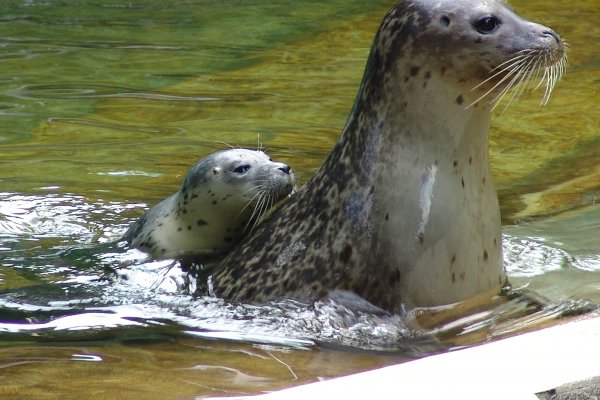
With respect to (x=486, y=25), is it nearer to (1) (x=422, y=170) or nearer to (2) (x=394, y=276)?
(1) (x=422, y=170)

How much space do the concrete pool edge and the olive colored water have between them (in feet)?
1.60

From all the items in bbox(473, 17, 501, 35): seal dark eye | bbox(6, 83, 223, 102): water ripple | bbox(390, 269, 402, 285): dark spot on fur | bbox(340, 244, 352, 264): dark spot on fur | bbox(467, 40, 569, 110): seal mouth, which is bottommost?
bbox(390, 269, 402, 285): dark spot on fur

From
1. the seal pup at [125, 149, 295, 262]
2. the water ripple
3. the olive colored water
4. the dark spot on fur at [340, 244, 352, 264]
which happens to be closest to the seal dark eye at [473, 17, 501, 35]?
the dark spot on fur at [340, 244, 352, 264]

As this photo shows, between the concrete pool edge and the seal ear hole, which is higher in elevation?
the seal ear hole

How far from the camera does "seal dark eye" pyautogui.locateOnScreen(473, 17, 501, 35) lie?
503 cm

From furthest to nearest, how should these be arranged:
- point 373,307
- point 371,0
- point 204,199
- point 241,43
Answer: point 371,0 → point 241,43 → point 204,199 → point 373,307

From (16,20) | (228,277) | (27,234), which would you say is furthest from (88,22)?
(228,277)

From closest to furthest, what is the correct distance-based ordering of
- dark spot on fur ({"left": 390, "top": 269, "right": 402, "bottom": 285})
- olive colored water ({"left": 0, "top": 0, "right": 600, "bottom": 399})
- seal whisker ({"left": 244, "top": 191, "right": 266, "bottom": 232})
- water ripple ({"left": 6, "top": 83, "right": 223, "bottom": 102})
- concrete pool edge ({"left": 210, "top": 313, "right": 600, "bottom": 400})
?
concrete pool edge ({"left": 210, "top": 313, "right": 600, "bottom": 400}) → olive colored water ({"left": 0, "top": 0, "right": 600, "bottom": 399}) → dark spot on fur ({"left": 390, "top": 269, "right": 402, "bottom": 285}) → seal whisker ({"left": 244, "top": 191, "right": 266, "bottom": 232}) → water ripple ({"left": 6, "top": 83, "right": 223, "bottom": 102})

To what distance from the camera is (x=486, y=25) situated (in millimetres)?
5039

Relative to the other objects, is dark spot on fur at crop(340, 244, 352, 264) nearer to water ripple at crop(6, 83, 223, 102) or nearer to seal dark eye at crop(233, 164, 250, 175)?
seal dark eye at crop(233, 164, 250, 175)

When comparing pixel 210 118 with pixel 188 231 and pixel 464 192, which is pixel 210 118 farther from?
pixel 464 192

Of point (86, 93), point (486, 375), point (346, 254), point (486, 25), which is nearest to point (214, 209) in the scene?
point (346, 254)

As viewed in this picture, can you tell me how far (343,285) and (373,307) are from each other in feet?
0.55

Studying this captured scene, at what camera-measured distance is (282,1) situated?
47.7 ft
